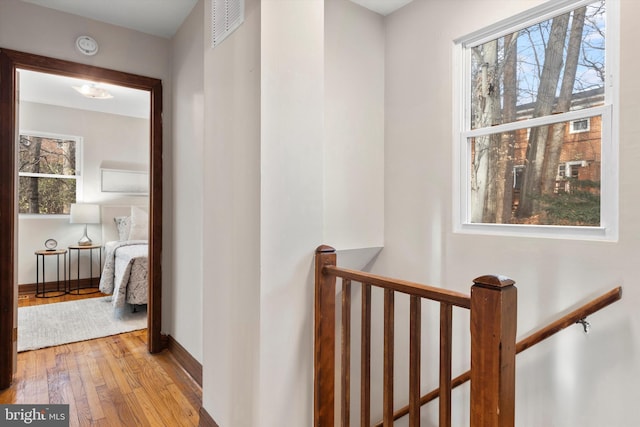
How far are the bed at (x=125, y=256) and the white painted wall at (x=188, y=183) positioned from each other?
1.03 meters

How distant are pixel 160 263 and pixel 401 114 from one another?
2.32 meters

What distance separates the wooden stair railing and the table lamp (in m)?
4.65

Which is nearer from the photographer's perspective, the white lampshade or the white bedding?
the white bedding

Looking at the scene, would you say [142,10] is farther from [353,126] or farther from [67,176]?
[67,176]

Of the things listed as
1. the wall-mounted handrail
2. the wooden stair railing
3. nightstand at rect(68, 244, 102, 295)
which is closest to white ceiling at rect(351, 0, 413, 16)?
the wooden stair railing

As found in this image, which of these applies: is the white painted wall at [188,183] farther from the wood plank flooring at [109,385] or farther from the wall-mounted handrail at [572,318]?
the wall-mounted handrail at [572,318]

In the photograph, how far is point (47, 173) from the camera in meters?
4.81

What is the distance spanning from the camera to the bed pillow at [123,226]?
5176 millimetres

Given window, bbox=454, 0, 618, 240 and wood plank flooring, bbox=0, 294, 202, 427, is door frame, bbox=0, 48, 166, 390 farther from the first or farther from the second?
window, bbox=454, 0, 618, 240

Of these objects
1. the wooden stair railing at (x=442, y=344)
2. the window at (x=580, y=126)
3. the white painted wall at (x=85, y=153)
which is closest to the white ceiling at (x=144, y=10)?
the window at (x=580, y=126)

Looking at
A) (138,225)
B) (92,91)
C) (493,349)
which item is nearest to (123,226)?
(138,225)

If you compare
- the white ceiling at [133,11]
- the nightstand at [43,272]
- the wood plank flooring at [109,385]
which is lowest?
the wood plank flooring at [109,385]

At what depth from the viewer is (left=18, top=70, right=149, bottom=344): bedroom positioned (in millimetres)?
4637

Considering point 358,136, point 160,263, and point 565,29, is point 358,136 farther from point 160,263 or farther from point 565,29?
point 160,263
